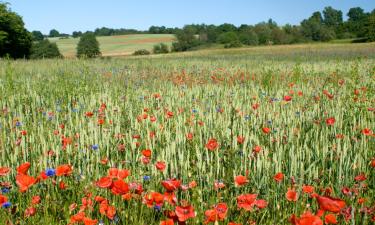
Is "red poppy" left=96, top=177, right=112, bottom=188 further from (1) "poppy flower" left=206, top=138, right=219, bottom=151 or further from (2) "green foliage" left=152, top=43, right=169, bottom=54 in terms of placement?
(2) "green foliage" left=152, top=43, right=169, bottom=54

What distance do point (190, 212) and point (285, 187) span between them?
1281 mm

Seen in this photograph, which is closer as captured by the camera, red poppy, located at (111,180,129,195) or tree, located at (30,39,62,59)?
red poppy, located at (111,180,129,195)

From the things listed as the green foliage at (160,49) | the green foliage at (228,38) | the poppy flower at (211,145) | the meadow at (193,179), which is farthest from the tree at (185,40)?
the poppy flower at (211,145)

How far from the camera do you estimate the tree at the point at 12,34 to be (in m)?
48.8

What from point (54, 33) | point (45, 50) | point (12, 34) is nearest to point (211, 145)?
point (12, 34)

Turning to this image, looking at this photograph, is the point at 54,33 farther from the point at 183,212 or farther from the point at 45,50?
the point at 183,212

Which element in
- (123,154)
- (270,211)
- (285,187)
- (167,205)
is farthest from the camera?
(123,154)

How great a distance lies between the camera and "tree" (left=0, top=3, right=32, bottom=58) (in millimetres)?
48772

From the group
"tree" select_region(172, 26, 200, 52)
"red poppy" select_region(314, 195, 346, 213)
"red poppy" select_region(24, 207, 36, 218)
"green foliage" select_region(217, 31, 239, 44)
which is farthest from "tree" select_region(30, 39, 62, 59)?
"red poppy" select_region(314, 195, 346, 213)

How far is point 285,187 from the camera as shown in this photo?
2.64m

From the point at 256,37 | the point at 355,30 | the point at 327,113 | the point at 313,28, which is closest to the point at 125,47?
the point at 256,37

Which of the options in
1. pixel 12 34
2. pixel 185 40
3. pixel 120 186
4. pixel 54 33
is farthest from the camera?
pixel 54 33

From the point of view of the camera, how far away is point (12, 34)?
5003 centimetres

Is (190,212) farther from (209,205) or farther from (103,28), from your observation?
(103,28)
